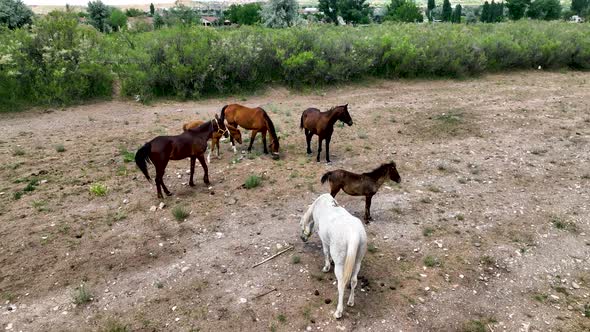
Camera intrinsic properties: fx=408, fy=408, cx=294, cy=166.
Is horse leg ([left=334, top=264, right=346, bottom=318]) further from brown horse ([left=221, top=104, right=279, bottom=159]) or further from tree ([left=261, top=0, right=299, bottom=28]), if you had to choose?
tree ([left=261, top=0, right=299, bottom=28])

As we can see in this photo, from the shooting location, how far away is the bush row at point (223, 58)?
14.5 meters

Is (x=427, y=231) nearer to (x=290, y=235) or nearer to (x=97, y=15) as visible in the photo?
(x=290, y=235)

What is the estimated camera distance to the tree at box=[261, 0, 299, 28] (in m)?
34.7

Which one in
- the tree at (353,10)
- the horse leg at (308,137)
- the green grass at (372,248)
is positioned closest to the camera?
the green grass at (372,248)

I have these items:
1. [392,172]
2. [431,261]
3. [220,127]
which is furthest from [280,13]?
[431,261]

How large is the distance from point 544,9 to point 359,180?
68997 millimetres

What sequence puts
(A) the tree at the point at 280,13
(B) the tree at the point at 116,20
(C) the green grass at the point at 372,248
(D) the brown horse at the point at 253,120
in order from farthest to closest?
(B) the tree at the point at 116,20 → (A) the tree at the point at 280,13 → (D) the brown horse at the point at 253,120 → (C) the green grass at the point at 372,248

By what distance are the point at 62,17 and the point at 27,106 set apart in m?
3.80

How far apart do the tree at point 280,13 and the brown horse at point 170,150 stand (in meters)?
28.2

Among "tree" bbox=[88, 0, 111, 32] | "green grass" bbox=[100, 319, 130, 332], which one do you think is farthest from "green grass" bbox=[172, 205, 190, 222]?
"tree" bbox=[88, 0, 111, 32]

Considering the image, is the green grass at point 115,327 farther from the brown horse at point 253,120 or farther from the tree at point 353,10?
the tree at point 353,10

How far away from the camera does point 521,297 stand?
575cm

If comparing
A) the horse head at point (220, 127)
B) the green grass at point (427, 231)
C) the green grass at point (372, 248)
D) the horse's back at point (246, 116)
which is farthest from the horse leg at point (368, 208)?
the horse head at point (220, 127)

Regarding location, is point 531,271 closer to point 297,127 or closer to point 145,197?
point 145,197
